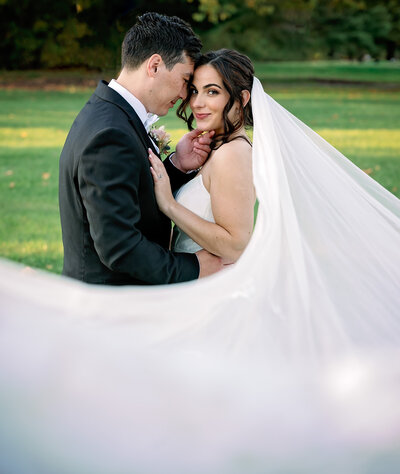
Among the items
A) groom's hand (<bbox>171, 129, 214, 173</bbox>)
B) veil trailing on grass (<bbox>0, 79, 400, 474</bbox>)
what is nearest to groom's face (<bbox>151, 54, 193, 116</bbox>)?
groom's hand (<bbox>171, 129, 214, 173</bbox>)

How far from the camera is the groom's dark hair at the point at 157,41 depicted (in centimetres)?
352

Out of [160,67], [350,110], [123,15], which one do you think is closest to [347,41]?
[123,15]

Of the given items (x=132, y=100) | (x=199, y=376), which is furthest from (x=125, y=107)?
(x=199, y=376)

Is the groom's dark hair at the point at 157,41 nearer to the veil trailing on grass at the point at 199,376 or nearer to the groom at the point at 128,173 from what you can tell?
the groom at the point at 128,173

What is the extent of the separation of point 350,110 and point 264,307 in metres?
23.0

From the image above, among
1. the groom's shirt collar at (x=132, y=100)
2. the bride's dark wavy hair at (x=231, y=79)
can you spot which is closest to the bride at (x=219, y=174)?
the bride's dark wavy hair at (x=231, y=79)

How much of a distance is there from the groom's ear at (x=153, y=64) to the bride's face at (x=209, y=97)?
0.27m

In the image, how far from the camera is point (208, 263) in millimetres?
3590

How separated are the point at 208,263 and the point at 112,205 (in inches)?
27.3

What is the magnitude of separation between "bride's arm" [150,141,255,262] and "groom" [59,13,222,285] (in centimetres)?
8

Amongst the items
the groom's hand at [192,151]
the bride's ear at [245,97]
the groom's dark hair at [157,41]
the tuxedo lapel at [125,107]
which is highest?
the groom's dark hair at [157,41]

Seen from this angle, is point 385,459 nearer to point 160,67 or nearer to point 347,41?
point 160,67

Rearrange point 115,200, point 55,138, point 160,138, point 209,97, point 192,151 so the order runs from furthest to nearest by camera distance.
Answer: point 55,138 < point 192,151 < point 160,138 < point 209,97 < point 115,200

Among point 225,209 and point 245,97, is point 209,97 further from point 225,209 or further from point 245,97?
point 225,209
